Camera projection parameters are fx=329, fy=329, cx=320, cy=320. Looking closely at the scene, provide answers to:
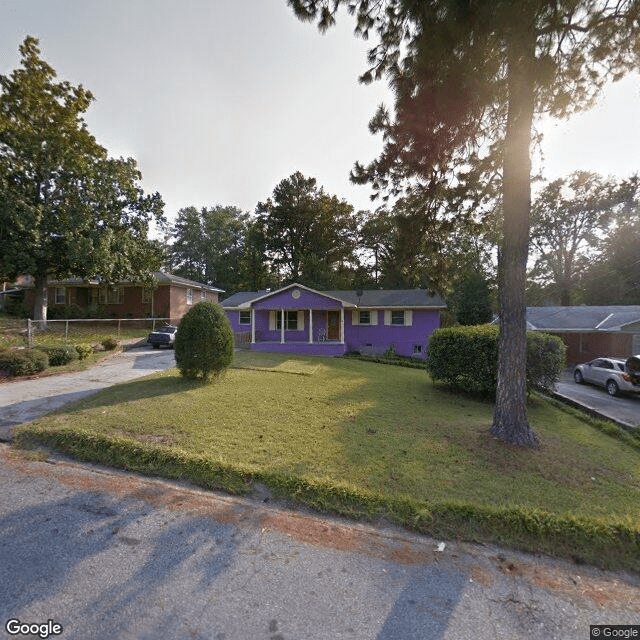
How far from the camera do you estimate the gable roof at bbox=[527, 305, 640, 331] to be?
19.6 meters

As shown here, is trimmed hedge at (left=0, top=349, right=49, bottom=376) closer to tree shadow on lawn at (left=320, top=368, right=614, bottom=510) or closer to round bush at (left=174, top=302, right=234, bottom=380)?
round bush at (left=174, top=302, right=234, bottom=380)

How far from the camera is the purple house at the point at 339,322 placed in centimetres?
2008

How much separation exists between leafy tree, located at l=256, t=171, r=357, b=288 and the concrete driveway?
24.9 metres

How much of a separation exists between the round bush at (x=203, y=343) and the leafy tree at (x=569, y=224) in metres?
38.4

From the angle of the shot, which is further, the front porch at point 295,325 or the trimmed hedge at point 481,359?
the front porch at point 295,325

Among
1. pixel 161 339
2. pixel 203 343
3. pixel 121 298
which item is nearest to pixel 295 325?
pixel 161 339

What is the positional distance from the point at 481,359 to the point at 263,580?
321 inches

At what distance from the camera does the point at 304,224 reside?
119 ft

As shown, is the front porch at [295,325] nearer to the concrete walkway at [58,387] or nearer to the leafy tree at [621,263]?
the concrete walkway at [58,387]

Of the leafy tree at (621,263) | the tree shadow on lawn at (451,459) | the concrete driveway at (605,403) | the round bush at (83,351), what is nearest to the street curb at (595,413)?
the concrete driveway at (605,403)

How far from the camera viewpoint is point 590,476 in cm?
456

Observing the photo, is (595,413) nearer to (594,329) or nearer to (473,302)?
(594,329)

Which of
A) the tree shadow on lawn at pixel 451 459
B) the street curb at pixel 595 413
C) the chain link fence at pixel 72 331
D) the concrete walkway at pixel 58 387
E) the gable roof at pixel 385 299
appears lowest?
the street curb at pixel 595 413

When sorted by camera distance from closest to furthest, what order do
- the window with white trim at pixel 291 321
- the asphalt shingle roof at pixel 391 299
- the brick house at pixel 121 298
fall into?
the asphalt shingle roof at pixel 391 299 < the window with white trim at pixel 291 321 < the brick house at pixel 121 298
